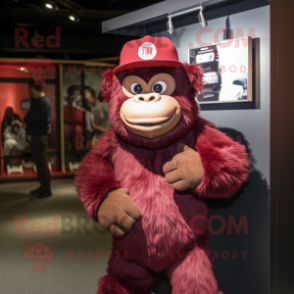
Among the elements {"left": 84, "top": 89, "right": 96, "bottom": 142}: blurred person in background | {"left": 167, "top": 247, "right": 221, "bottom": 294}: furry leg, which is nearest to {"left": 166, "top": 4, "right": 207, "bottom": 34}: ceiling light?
{"left": 167, "top": 247, "right": 221, "bottom": 294}: furry leg

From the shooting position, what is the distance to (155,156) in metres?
1.46

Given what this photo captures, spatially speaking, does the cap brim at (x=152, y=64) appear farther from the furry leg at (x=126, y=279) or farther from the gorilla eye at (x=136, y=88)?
the furry leg at (x=126, y=279)

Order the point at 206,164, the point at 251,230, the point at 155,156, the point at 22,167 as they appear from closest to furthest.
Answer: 1. the point at 206,164
2. the point at 155,156
3. the point at 251,230
4. the point at 22,167

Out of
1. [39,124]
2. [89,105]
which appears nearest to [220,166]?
[39,124]

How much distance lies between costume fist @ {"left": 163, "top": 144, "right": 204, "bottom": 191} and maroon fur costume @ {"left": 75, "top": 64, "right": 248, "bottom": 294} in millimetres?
26

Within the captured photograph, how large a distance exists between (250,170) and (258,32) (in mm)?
609

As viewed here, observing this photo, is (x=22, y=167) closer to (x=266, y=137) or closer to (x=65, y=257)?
(x=65, y=257)

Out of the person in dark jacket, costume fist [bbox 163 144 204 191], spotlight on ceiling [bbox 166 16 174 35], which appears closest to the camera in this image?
costume fist [bbox 163 144 204 191]

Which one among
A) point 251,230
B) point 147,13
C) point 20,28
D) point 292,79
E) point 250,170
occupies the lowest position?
point 251,230

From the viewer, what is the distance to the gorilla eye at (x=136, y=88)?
1427 millimetres

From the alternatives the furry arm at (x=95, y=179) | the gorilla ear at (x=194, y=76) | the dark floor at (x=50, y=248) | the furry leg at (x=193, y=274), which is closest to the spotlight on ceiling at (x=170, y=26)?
the gorilla ear at (x=194, y=76)

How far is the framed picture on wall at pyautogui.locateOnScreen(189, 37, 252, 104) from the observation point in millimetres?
1508

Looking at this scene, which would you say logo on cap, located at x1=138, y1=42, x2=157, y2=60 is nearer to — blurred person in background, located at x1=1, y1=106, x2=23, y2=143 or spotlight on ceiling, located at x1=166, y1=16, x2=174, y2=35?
spotlight on ceiling, located at x1=166, y1=16, x2=174, y2=35

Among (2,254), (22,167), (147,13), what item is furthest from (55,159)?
(147,13)
